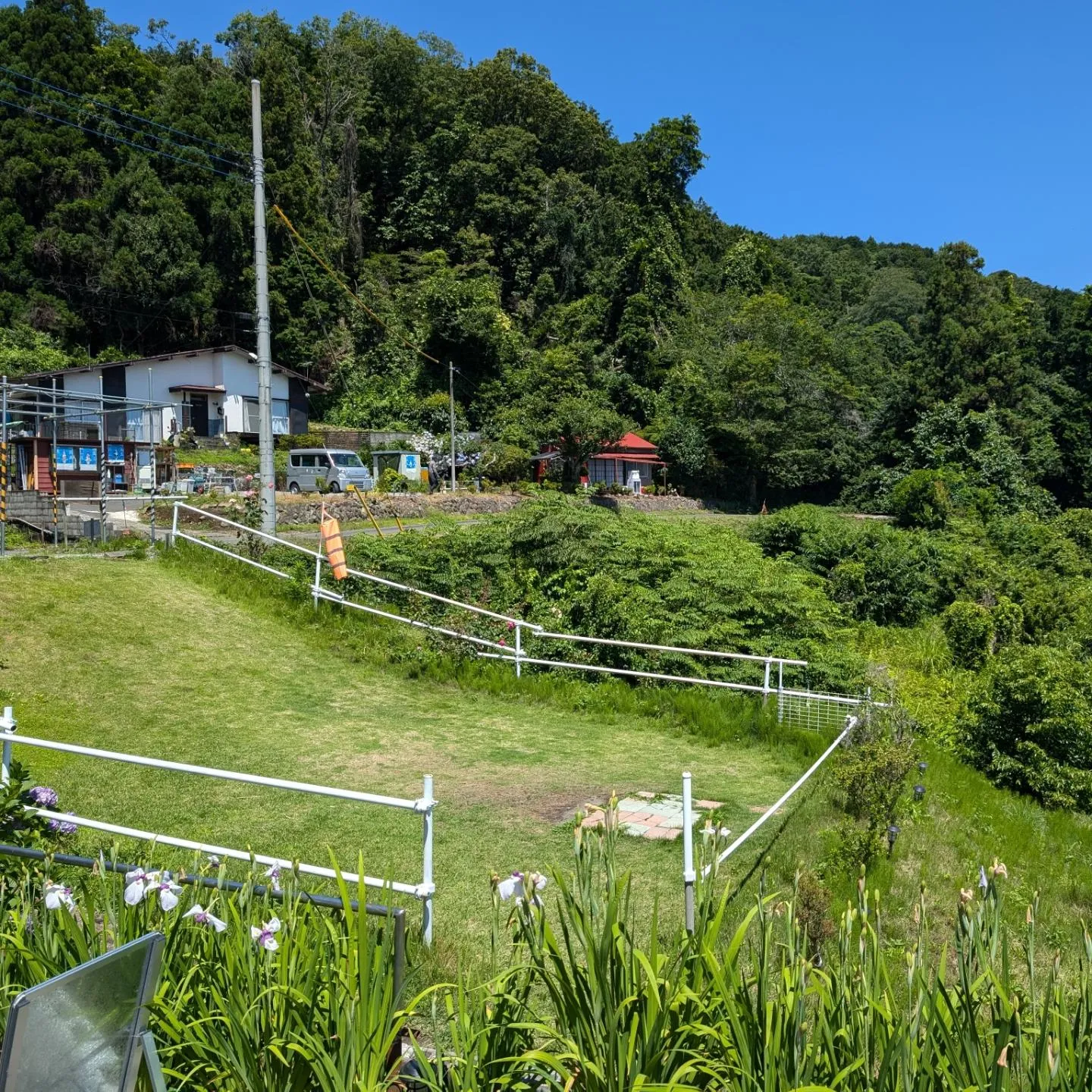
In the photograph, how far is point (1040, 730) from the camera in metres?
10.2

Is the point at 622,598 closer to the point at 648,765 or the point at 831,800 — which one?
the point at 648,765

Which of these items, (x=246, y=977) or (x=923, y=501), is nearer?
(x=246, y=977)

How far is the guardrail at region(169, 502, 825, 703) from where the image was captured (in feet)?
32.9

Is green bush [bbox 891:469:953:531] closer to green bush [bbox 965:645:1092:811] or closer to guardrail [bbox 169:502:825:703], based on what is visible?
green bush [bbox 965:645:1092:811]

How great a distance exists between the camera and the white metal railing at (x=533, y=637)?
9.96 meters

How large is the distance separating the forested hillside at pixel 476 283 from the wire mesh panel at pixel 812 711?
2821 cm

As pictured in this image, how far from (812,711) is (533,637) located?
11.3ft

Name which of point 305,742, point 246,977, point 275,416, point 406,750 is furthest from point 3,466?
point 275,416

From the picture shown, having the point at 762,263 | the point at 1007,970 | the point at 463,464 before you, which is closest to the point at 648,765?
the point at 1007,970

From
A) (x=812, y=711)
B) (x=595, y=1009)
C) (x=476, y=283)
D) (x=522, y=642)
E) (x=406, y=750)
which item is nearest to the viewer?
(x=595, y=1009)

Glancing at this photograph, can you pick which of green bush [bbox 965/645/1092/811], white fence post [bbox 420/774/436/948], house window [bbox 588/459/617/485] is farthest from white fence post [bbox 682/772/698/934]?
house window [bbox 588/459/617/485]

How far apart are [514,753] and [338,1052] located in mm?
6376

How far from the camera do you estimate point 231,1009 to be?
8.79ft

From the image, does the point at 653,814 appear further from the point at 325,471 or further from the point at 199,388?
the point at 199,388
